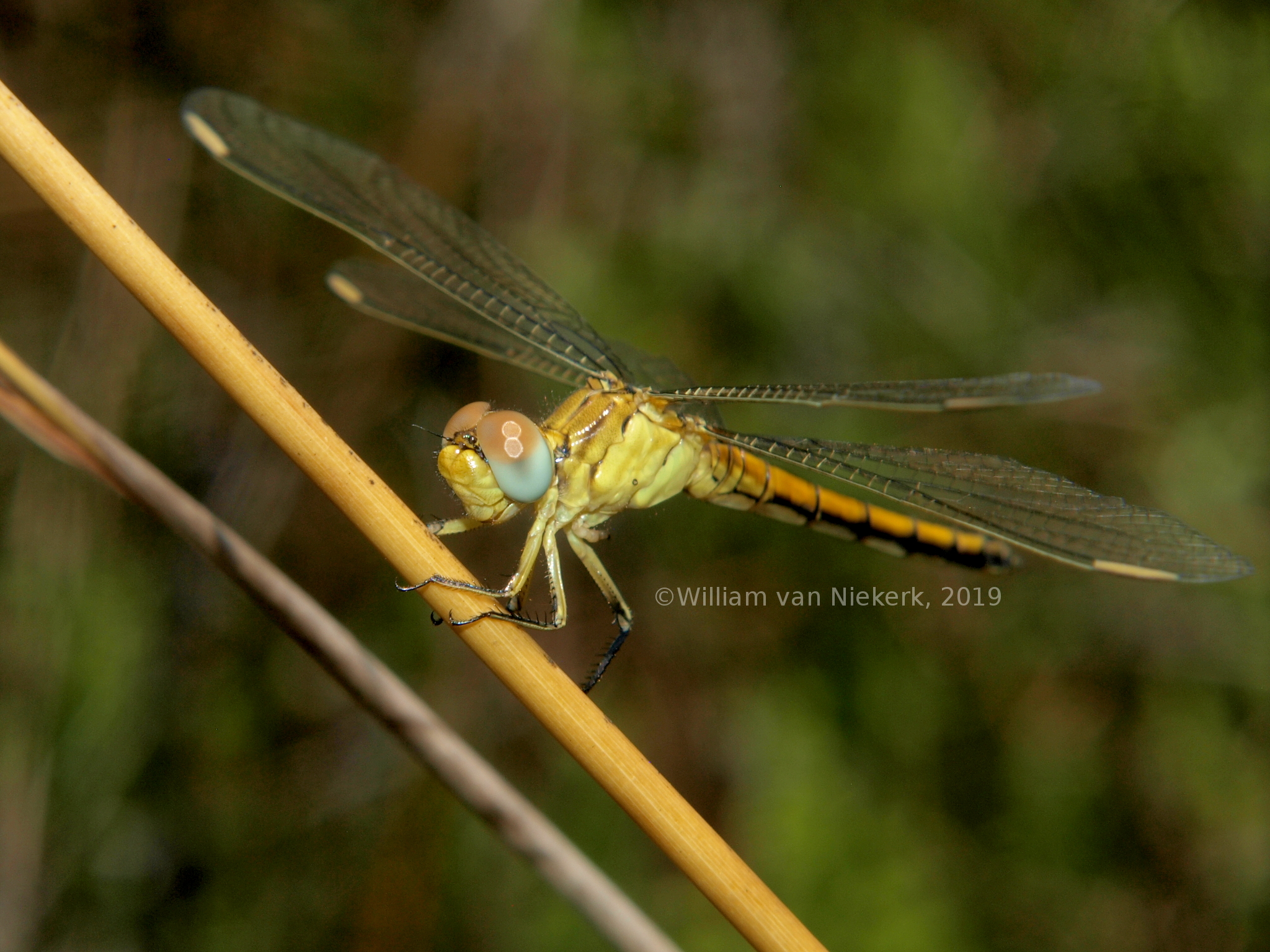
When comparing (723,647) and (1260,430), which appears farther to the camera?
(723,647)

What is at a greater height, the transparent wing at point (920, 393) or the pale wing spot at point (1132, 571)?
the transparent wing at point (920, 393)

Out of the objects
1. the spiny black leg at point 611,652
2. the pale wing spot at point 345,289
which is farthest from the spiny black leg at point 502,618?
the pale wing spot at point 345,289

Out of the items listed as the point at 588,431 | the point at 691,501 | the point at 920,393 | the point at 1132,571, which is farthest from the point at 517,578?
the point at 691,501

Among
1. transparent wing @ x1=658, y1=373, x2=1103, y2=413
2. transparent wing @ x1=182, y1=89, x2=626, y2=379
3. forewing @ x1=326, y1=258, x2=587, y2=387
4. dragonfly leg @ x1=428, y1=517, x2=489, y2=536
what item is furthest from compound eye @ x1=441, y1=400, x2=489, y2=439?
forewing @ x1=326, y1=258, x2=587, y2=387

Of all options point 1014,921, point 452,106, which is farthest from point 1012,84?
point 1014,921

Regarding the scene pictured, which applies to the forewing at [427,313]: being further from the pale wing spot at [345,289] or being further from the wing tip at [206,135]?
the wing tip at [206,135]

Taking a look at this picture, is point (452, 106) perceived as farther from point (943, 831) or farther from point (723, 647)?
point (943, 831)
